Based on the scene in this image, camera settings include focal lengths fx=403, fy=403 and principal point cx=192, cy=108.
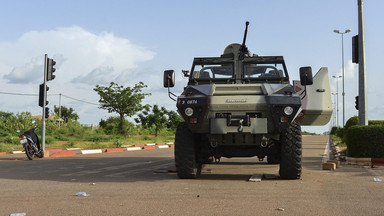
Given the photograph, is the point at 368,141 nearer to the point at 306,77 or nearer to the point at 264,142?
the point at 306,77

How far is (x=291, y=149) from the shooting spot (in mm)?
7434

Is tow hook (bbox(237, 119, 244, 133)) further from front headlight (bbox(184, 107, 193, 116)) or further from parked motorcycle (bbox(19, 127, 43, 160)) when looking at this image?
parked motorcycle (bbox(19, 127, 43, 160))

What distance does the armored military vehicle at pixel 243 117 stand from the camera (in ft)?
23.1

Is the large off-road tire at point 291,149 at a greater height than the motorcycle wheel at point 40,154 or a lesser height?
greater

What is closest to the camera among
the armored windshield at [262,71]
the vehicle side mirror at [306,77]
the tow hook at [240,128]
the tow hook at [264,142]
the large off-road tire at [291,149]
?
the tow hook at [240,128]

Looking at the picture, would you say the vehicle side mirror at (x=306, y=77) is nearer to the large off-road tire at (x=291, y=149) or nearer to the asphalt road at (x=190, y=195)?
the large off-road tire at (x=291, y=149)

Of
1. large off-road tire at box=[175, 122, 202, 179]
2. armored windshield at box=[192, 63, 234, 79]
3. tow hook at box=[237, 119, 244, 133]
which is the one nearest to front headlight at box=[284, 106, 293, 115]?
tow hook at box=[237, 119, 244, 133]

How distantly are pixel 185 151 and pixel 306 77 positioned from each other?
2.69 meters

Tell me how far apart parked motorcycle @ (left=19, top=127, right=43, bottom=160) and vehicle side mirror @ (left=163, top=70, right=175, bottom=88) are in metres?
7.91

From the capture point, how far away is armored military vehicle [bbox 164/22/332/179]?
703 centimetres

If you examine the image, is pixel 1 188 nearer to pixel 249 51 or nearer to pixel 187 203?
→ pixel 187 203

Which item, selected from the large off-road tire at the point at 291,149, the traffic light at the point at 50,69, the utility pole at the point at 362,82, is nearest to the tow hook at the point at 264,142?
the large off-road tire at the point at 291,149

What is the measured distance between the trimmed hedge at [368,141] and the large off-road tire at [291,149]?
450cm

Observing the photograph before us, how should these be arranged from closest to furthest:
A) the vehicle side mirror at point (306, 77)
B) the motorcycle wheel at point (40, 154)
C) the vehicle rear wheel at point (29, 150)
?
the vehicle side mirror at point (306, 77) < the vehicle rear wheel at point (29, 150) < the motorcycle wheel at point (40, 154)
